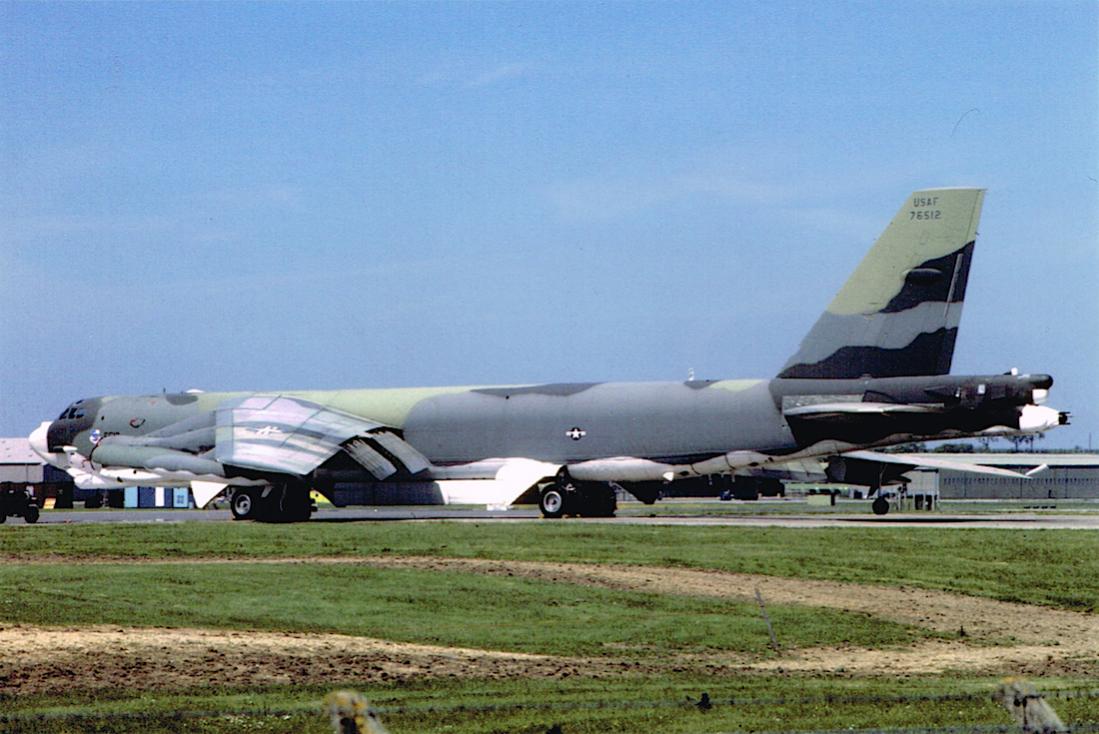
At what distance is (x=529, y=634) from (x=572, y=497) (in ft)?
95.0

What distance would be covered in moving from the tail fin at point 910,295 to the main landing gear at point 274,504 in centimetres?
1684

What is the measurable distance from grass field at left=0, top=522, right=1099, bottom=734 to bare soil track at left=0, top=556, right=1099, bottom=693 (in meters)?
0.06

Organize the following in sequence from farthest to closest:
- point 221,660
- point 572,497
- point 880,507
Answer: point 880,507 → point 572,497 → point 221,660

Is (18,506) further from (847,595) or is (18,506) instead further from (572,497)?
(847,595)

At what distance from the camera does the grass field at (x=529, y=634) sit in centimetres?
1570

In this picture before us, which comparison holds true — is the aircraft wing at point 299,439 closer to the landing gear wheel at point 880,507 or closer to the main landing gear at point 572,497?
the main landing gear at point 572,497

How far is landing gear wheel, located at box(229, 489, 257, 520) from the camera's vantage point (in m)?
50.6

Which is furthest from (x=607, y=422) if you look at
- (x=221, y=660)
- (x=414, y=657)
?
(x=221, y=660)

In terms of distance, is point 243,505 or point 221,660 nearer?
point 221,660

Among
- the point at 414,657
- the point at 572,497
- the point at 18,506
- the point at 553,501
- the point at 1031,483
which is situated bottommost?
the point at 414,657

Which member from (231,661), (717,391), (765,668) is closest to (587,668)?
(765,668)

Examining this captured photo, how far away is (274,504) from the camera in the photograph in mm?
49969

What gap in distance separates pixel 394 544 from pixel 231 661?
1742 centimetres

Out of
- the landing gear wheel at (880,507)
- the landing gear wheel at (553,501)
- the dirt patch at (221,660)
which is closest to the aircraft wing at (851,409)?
the landing gear wheel at (553,501)
